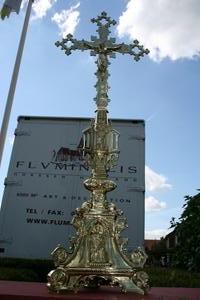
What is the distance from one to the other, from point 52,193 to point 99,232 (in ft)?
19.3

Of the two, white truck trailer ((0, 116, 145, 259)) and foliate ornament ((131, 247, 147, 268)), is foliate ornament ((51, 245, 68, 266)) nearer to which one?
foliate ornament ((131, 247, 147, 268))

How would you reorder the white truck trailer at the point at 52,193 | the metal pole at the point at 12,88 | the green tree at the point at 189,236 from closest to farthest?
the metal pole at the point at 12,88 < the white truck trailer at the point at 52,193 < the green tree at the point at 189,236

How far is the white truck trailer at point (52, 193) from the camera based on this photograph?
1080cm

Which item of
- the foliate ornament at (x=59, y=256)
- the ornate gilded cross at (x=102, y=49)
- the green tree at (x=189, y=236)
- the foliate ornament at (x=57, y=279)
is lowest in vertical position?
the foliate ornament at (x=57, y=279)

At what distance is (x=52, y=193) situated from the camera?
36.1ft

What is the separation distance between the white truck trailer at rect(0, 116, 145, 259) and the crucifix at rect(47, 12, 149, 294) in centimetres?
496

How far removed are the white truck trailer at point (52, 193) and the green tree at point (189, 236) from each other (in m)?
2.56

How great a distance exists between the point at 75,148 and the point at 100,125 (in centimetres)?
570

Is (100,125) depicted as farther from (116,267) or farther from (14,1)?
(14,1)

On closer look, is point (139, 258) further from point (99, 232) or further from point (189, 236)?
point (189, 236)

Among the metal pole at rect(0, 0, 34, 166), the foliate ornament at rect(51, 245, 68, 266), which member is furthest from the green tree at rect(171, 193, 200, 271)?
the foliate ornament at rect(51, 245, 68, 266)

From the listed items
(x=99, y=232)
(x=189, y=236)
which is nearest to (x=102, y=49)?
(x=99, y=232)

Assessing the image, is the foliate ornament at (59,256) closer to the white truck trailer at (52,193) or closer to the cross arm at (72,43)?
the cross arm at (72,43)

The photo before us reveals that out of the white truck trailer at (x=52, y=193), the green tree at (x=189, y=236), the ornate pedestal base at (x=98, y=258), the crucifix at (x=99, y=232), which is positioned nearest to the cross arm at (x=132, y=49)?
the crucifix at (x=99, y=232)
